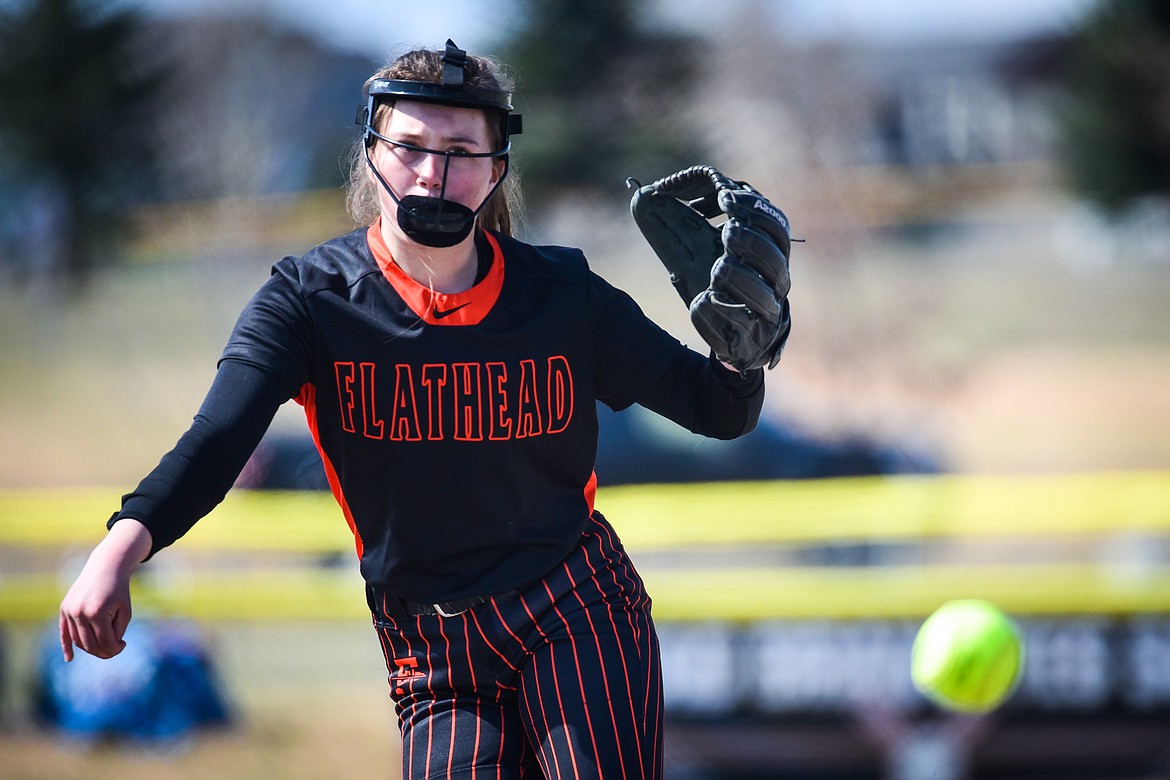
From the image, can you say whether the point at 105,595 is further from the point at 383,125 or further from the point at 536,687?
the point at 383,125

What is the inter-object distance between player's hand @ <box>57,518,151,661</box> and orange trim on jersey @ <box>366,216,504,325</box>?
24.2 inches

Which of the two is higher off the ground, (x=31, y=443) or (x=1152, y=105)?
(x=1152, y=105)

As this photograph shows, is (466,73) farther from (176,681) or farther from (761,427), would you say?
(761,427)

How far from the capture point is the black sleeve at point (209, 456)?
1.80m

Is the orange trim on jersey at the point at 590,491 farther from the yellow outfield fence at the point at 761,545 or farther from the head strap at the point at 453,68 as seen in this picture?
the yellow outfield fence at the point at 761,545

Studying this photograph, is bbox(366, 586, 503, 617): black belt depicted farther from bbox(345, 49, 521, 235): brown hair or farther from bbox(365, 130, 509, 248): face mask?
bbox(345, 49, 521, 235): brown hair

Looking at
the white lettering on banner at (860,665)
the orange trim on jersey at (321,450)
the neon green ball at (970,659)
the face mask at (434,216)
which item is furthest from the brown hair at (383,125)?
the white lettering on banner at (860,665)

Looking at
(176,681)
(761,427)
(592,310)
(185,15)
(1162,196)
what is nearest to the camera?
(592,310)

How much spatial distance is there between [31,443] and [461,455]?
42.7 ft

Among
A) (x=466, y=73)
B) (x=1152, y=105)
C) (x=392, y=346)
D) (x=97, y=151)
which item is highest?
(x=1152, y=105)

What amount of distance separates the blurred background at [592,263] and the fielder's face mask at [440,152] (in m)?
3.71

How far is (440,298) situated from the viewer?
85.3 inches

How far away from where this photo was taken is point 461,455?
2129mm

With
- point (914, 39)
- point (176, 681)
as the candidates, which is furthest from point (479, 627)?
point (914, 39)
